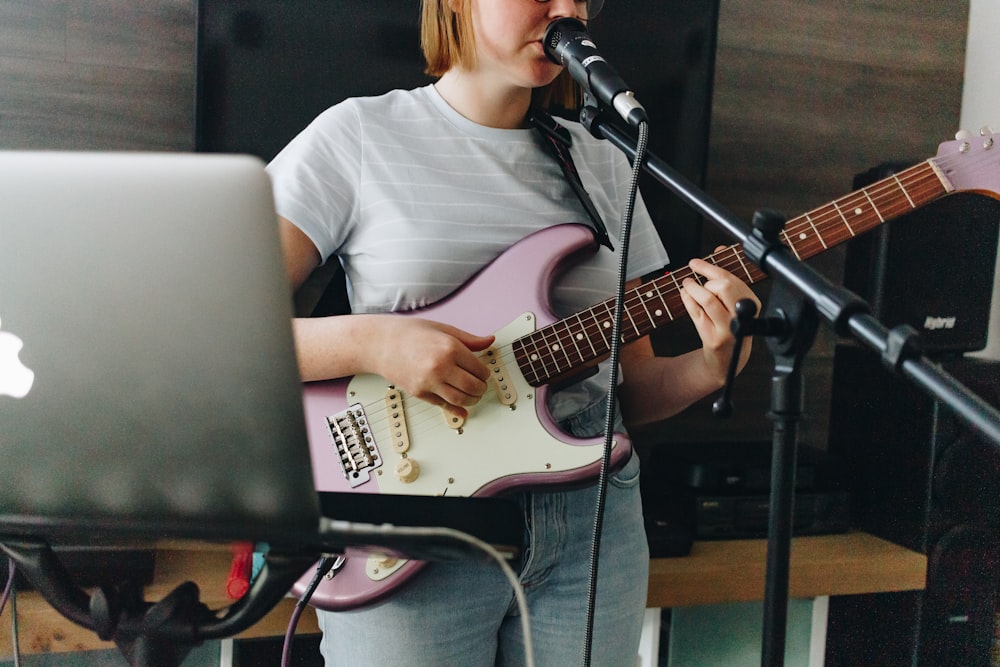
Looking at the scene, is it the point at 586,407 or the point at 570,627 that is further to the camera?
the point at 586,407

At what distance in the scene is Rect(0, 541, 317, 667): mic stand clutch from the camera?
0.55 m

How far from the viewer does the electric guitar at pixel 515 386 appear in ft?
3.24

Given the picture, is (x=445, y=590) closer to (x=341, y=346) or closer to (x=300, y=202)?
(x=341, y=346)

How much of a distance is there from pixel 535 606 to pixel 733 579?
2.31 ft

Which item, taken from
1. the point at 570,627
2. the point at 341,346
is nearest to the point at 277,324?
the point at 341,346

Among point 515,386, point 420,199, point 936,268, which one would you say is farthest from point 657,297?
point 936,268

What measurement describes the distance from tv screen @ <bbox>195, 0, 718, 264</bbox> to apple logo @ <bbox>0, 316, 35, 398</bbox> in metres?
1.07

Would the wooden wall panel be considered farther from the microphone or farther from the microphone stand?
the microphone stand

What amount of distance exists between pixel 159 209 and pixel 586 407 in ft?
2.30

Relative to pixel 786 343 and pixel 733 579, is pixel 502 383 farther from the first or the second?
pixel 733 579

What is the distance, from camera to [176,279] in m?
0.46

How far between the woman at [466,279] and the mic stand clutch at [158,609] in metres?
0.38

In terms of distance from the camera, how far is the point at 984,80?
2072 mm

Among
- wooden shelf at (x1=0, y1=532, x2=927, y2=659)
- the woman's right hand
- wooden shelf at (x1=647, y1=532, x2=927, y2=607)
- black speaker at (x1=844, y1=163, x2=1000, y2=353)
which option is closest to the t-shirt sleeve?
the woman's right hand
